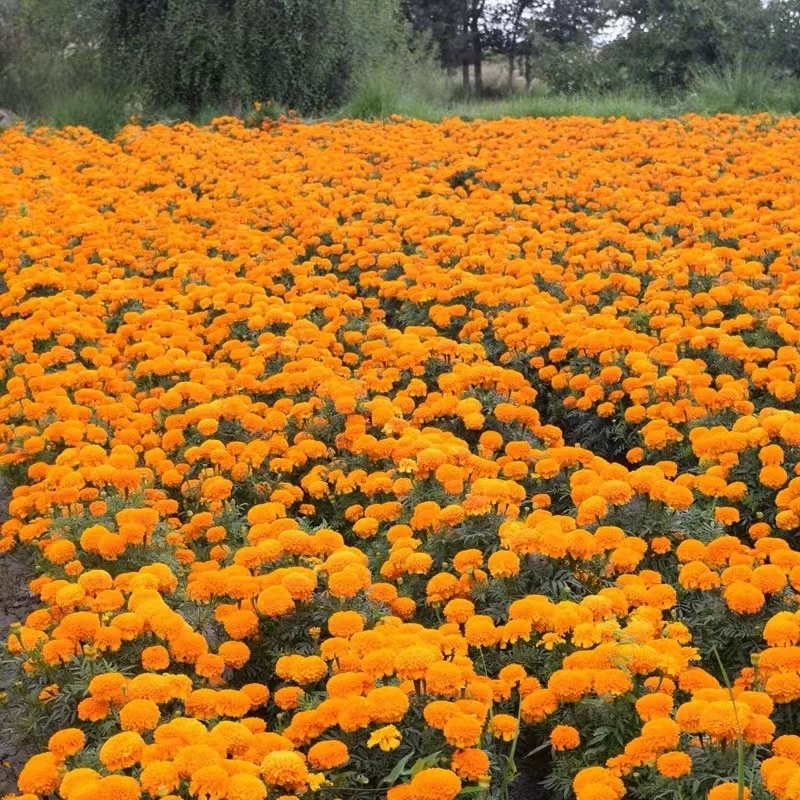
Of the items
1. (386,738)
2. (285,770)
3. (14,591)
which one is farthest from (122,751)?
(14,591)

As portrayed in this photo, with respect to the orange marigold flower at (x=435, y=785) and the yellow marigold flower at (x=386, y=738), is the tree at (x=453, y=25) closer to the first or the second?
the yellow marigold flower at (x=386, y=738)

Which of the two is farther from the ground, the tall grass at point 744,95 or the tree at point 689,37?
the tree at point 689,37

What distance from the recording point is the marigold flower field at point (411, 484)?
112 inches

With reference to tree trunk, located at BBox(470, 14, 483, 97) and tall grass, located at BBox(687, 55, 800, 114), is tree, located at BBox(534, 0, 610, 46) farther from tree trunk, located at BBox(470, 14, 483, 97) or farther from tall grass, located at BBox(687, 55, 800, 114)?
tall grass, located at BBox(687, 55, 800, 114)

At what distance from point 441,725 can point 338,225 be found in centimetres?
603

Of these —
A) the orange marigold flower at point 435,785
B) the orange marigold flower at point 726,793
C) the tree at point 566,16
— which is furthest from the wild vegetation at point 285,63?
the tree at point 566,16

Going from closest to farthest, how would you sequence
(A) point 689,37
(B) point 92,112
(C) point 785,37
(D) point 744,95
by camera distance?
1. (D) point 744,95
2. (B) point 92,112
3. (C) point 785,37
4. (A) point 689,37

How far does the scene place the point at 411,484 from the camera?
4289 millimetres

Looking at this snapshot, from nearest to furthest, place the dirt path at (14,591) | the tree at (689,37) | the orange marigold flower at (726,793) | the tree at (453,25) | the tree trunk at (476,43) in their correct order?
1. the orange marigold flower at (726,793)
2. the dirt path at (14,591)
3. the tree at (689,37)
4. the tree at (453,25)
5. the tree trunk at (476,43)

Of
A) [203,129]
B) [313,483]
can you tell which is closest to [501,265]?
[313,483]

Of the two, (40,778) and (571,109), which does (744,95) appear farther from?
(40,778)

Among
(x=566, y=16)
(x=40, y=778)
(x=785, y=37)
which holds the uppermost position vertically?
(x=566, y=16)

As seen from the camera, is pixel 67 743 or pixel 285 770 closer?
pixel 285 770

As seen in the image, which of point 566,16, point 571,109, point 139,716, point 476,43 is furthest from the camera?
point 566,16
